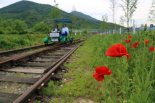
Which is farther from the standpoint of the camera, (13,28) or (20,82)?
(13,28)

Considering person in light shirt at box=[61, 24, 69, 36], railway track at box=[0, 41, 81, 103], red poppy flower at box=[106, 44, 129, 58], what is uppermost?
red poppy flower at box=[106, 44, 129, 58]

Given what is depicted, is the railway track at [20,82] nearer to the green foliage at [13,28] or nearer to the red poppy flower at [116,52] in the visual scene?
the red poppy flower at [116,52]

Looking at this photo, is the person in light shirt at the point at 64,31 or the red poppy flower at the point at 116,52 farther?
the person in light shirt at the point at 64,31

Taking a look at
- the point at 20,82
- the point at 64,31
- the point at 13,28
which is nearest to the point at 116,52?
the point at 20,82

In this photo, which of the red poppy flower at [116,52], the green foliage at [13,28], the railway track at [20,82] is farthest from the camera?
the green foliage at [13,28]

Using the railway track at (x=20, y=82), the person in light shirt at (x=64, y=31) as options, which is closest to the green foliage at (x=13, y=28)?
the person in light shirt at (x=64, y=31)

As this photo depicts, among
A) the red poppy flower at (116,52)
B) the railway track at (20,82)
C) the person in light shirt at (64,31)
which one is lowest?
the railway track at (20,82)

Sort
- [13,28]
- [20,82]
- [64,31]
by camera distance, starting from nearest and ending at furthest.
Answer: [20,82] → [64,31] → [13,28]

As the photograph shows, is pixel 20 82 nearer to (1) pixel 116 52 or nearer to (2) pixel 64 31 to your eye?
(1) pixel 116 52

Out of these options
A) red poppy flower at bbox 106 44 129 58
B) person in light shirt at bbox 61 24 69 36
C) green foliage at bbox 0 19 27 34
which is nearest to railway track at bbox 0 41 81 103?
red poppy flower at bbox 106 44 129 58

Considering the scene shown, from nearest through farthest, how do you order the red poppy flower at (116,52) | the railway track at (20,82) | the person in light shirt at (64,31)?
the red poppy flower at (116,52)
the railway track at (20,82)
the person in light shirt at (64,31)

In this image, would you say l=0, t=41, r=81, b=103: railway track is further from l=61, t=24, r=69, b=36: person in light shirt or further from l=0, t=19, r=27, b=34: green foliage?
l=0, t=19, r=27, b=34: green foliage

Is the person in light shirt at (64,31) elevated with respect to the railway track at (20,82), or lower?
elevated

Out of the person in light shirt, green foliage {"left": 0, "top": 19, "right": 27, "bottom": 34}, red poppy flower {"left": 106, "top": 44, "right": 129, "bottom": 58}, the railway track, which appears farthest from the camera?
green foliage {"left": 0, "top": 19, "right": 27, "bottom": 34}
